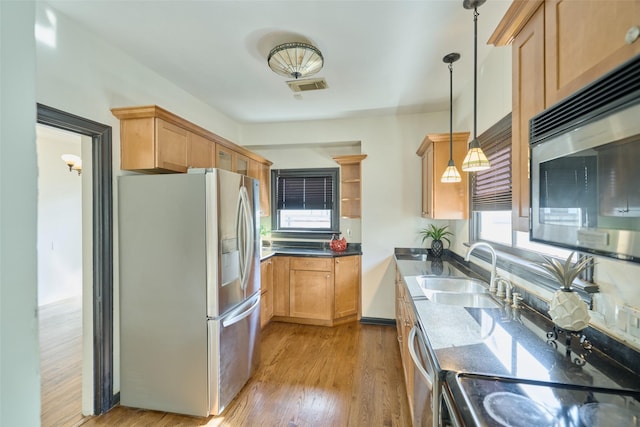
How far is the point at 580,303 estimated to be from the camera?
108 centimetres

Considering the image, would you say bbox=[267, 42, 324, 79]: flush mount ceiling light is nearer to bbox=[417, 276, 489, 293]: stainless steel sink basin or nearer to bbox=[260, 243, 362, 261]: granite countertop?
bbox=[417, 276, 489, 293]: stainless steel sink basin

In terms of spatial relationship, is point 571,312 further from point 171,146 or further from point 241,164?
point 241,164

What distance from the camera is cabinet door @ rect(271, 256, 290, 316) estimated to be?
3.56m

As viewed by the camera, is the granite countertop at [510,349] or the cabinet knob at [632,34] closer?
the cabinet knob at [632,34]

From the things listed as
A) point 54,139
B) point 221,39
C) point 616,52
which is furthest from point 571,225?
point 54,139

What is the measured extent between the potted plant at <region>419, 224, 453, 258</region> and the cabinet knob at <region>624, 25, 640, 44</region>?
2.85m

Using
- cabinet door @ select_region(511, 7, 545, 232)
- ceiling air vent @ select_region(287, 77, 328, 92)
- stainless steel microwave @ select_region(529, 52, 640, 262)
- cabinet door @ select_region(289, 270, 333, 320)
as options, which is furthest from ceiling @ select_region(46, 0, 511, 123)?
cabinet door @ select_region(289, 270, 333, 320)

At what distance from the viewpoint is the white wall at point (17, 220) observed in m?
0.40

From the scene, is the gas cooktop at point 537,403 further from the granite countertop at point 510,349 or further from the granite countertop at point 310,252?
the granite countertop at point 310,252

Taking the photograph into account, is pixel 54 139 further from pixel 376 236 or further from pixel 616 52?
pixel 616 52

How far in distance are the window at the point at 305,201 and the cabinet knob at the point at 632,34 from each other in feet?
11.3

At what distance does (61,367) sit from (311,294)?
2525 millimetres

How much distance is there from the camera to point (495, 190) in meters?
2.18

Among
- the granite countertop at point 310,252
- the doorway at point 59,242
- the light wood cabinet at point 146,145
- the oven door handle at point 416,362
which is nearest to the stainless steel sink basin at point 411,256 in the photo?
the granite countertop at point 310,252
